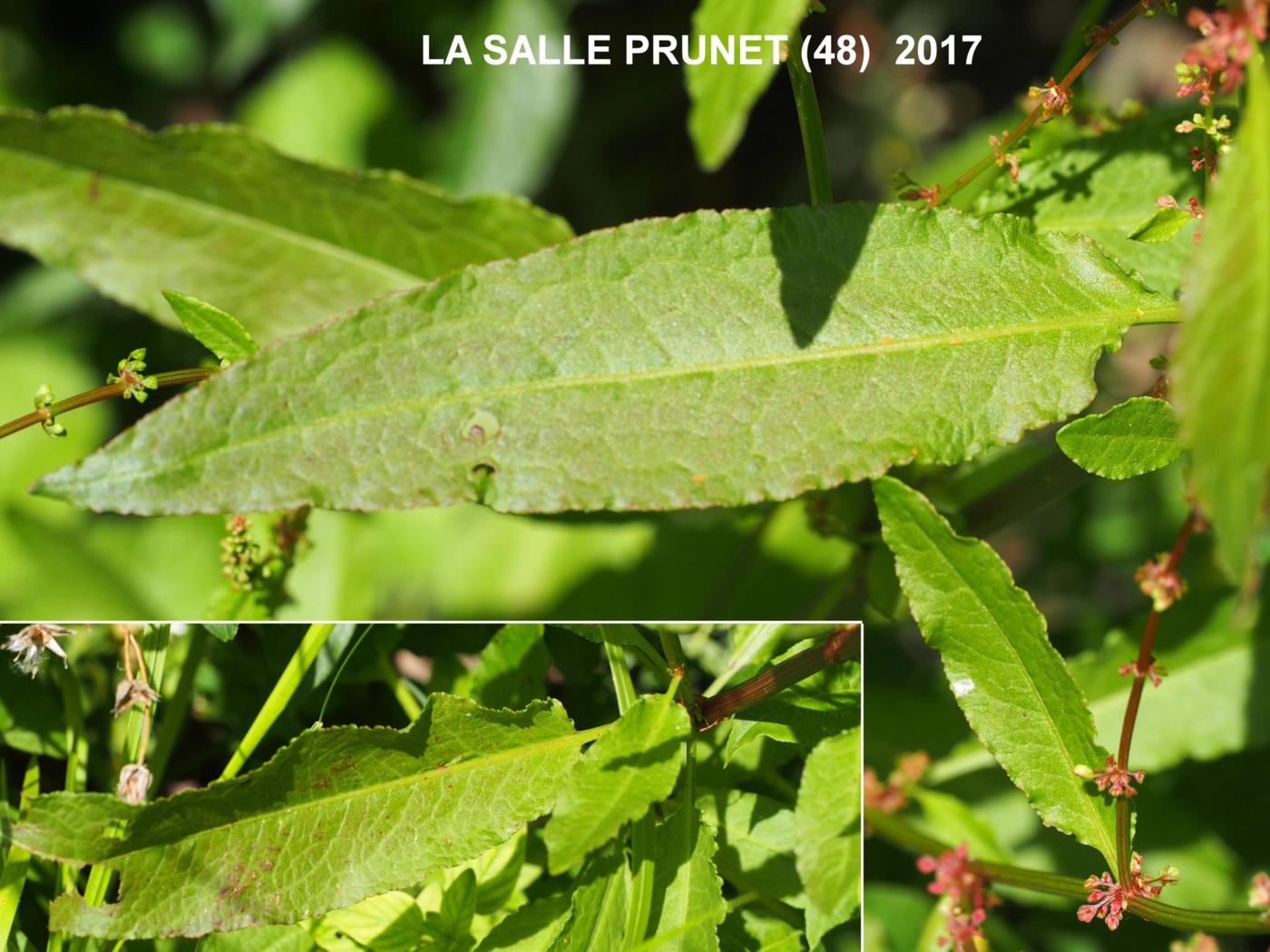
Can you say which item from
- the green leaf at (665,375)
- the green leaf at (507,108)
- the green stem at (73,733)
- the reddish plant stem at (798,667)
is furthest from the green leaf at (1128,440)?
the green leaf at (507,108)

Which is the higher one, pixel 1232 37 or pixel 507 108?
pixel 507 108

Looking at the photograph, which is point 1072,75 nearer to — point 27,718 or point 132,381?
point 132,381

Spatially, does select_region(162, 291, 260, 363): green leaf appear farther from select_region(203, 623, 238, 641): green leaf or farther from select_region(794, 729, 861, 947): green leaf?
select_region(794, 729, 861, 947): green leaf

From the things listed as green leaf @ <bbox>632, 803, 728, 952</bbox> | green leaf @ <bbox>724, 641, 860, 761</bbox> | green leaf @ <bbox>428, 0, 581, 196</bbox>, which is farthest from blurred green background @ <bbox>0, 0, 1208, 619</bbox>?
green leaf @ <bbox>632, 803, 728, 952</bbox>

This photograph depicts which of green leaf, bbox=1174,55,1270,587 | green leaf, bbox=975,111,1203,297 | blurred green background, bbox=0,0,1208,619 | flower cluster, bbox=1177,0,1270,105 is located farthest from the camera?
blurred green background, bbox=0,0,1208,619

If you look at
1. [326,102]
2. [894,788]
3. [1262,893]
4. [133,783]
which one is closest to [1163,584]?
[1262,893]

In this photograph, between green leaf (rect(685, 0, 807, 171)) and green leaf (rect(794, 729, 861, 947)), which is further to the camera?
green leaf (rect(794, 729, 861, 947))
